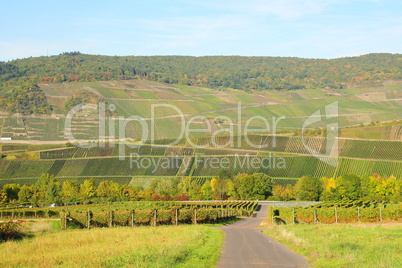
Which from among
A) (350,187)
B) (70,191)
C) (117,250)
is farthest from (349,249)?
(70,191)

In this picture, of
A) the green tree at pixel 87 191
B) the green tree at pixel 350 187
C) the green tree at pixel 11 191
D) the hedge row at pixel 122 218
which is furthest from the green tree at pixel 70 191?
the hedge row at pixel 122 218

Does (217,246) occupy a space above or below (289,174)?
above

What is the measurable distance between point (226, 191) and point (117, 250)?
99.3 meters

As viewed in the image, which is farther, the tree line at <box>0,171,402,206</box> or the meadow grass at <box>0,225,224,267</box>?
the tree line at <box>0,171,402,206</box>

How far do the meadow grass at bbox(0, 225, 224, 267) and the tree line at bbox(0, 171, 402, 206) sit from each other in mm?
74832

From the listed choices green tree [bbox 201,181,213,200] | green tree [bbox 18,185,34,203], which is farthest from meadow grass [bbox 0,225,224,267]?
green tree [bbox 201,181,213,200]

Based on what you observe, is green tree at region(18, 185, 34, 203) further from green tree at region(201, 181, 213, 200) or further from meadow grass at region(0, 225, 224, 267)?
meadow grass at region(0, 225, 224, 267)

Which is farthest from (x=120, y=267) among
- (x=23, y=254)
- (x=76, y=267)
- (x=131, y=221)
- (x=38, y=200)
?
(x=38, y=200)

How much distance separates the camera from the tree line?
4374 inches

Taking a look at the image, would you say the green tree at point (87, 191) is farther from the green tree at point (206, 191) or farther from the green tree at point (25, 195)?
the green tree at point (206, 191)

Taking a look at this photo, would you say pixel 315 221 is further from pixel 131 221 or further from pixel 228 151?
pixel 228 151

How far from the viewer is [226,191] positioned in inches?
4835

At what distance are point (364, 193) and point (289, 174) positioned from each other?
25.7 meters

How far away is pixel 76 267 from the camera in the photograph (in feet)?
64.4
